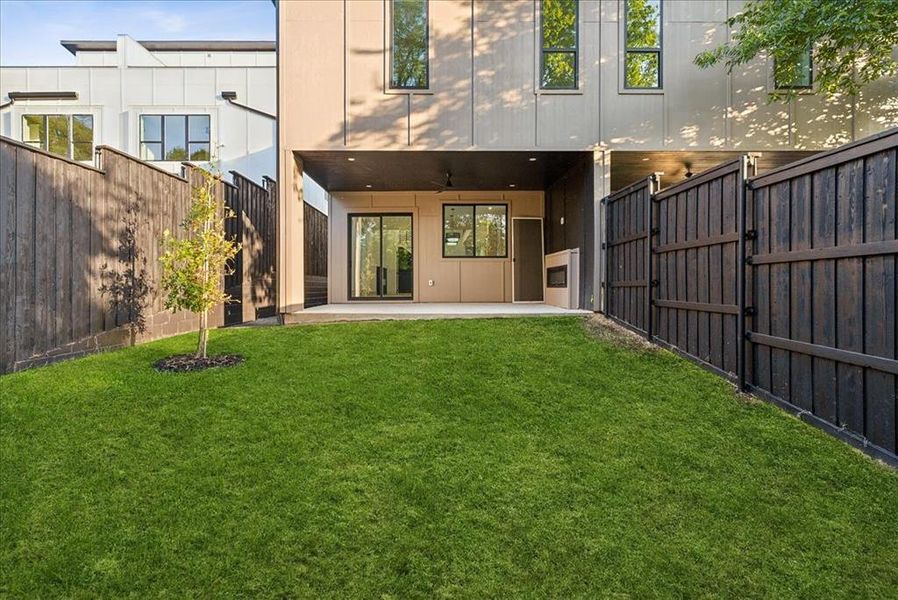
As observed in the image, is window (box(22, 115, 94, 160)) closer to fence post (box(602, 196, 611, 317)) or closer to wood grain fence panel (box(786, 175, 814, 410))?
fence post (box(602, 196, 611, 317))

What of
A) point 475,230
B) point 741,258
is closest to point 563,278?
point 475,230

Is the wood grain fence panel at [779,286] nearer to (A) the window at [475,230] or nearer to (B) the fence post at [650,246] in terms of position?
(B) the fence post at [650,246]

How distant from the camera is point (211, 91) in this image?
15.6 metres

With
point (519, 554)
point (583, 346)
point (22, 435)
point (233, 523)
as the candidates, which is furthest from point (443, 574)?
point (583, 346)

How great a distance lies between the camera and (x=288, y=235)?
24.9ft

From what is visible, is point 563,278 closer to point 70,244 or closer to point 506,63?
point 506,63

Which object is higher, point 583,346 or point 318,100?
point 318,100

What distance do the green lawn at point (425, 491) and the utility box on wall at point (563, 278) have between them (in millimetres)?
4152

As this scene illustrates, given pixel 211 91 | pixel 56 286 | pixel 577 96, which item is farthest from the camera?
pixel 211 91

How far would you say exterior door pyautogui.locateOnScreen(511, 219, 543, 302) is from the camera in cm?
1098

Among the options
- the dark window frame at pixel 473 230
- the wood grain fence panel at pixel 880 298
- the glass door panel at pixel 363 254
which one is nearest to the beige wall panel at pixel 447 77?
the dark window frame at pixel 473 230

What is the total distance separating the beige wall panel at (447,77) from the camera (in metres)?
7.45

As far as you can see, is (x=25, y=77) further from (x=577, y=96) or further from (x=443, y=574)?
(x=443, y=574)

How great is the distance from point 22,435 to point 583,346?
487cm
